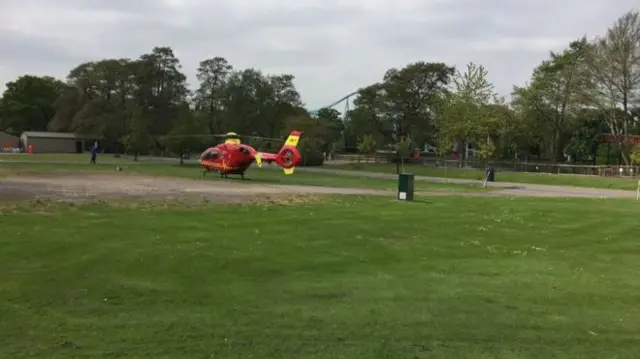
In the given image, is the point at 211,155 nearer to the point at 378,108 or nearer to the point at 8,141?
the point at 378,108

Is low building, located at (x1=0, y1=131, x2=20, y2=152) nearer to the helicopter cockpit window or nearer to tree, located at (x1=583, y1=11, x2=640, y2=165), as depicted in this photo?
the helicopter cockpit window

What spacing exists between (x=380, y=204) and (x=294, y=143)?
22363mm

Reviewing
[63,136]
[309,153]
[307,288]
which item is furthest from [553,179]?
[63,136]

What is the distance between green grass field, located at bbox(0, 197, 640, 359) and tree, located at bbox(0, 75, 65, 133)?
127m

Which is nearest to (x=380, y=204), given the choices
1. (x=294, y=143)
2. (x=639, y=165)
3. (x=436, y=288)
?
(x=436, y=288)

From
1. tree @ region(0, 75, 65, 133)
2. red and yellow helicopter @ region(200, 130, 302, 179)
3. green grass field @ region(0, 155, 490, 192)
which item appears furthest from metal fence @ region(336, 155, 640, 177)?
tree @ region(0, 75, 65, 133)

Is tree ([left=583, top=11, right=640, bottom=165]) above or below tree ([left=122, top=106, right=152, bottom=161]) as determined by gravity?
above

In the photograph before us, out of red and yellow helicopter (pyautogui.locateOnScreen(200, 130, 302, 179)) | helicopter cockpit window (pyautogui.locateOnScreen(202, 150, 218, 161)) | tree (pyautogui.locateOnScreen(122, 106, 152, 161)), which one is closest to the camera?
red and yellow helicopter (pyautogui.locateOnScreen(200, 130, 302, 179))

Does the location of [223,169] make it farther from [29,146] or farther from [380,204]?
[29,146]

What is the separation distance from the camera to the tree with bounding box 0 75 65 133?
131m

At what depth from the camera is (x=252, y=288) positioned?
9.14m

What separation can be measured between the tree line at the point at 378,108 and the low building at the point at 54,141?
2.32 m

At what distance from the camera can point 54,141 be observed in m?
116

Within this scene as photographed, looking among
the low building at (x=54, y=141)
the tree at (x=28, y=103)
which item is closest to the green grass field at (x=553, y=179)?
the low building at (x=54, y=141)
